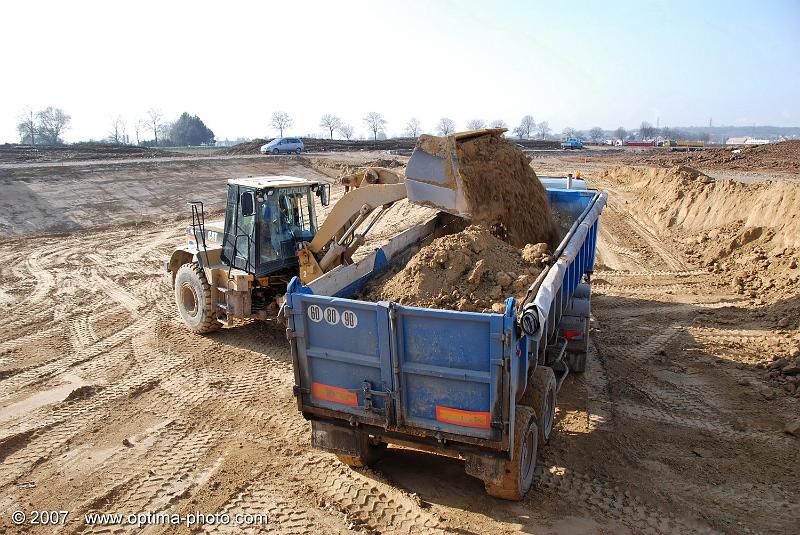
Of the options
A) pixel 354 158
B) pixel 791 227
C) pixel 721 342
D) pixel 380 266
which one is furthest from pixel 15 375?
pixel 354 158

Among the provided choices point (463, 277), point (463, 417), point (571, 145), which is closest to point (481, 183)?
point (463, 277)

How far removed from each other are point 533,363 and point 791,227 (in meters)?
9.21

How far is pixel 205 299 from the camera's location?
8.62 m

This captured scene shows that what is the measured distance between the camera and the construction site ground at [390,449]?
15.7ft

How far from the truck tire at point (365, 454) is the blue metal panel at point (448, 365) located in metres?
0.58

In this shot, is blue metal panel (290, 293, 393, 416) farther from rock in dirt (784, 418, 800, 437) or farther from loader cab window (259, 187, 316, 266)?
rock in dirt (784, 418, 800, 437)

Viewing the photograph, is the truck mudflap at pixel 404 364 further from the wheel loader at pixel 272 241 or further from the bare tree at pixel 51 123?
the bare tree at pixel 51 123

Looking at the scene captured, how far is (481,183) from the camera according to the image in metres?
7.01

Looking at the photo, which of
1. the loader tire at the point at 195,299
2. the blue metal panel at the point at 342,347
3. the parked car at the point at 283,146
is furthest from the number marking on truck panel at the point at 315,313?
the parked car at the point at 283,146

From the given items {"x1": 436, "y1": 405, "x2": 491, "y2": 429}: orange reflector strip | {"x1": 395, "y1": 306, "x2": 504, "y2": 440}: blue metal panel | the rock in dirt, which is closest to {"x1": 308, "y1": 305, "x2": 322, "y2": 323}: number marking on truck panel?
{"x1": 395, "y1": 306, "x2": 504, "y2": 440}: blue metal panel

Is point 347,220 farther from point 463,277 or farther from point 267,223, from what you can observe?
point 463,277

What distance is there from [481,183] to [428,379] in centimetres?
321

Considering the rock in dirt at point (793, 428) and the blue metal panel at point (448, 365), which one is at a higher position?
the blue metal panel at point (448, 365)

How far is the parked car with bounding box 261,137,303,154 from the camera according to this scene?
37.9 meters
